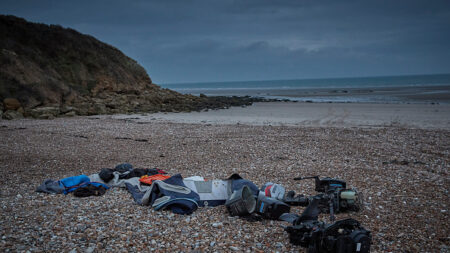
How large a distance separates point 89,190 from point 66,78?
26789mm

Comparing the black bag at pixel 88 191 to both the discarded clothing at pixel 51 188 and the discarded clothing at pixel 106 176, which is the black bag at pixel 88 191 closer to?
the discarded clothing at pixel 51 188

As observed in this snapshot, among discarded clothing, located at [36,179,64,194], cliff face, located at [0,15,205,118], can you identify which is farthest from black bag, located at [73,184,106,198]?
cliff face, located at [0,15,205,118]

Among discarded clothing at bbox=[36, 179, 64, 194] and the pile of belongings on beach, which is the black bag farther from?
discarded clothing at bbox=[36, 179, 64, 194]

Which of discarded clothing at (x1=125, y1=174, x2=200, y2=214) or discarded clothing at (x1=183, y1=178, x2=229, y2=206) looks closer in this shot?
discarded clothing at (x1=125, y1=174, x2=200, y2=214)

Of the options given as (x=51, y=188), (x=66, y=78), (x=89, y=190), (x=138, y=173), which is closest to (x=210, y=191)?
(x=138, y=173)

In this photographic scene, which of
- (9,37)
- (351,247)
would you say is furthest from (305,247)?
(9,37)

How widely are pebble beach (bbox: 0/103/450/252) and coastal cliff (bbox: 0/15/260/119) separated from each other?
29.3 feet

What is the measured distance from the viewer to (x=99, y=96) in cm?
3036

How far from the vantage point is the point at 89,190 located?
699 cm

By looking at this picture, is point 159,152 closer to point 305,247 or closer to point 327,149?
point 327,149

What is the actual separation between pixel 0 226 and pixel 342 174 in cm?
760

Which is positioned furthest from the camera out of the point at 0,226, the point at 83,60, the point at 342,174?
the point at 83,60

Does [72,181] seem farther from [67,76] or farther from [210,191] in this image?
[67,76]

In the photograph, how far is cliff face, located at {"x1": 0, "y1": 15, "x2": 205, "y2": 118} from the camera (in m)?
24.8
